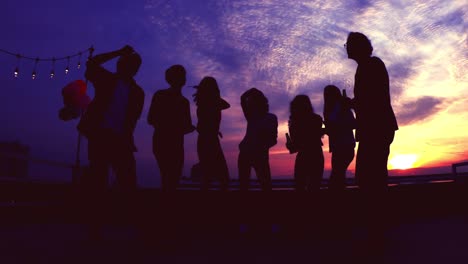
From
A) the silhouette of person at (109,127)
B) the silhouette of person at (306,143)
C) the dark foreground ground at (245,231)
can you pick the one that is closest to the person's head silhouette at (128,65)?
the silhouette of person at (109,127)

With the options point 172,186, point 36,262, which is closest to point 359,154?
point 172,186

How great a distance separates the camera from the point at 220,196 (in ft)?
13.4

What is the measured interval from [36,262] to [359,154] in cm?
273

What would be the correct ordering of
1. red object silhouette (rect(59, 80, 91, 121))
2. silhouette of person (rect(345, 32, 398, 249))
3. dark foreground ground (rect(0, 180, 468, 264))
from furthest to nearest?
1. red object silhouette (rect(59, 80, 91, 121))
2. silhouette of person (rect(345, 32, 398, 249))
3. dark foreground ground (rect(0, 180, 468, 264))

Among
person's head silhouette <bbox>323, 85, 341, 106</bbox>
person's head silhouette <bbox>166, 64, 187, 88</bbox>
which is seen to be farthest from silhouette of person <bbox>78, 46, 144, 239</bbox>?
person's head silhouette <bbox>323, 85, 341, 106</bbox>

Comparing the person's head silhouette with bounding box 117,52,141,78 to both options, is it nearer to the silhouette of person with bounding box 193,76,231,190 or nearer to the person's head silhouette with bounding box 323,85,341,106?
the silhouette of person with bounding box 193,76,231,190

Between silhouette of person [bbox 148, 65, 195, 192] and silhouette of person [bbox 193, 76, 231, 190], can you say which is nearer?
silhouette of person [bbox 148, 65, 195, 192]

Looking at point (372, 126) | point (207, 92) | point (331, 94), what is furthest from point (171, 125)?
point (331, 94)

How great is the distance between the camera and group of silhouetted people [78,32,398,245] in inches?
111

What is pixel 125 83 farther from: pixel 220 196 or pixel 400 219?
pixel 400 219

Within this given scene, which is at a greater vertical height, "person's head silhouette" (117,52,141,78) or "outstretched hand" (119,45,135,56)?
"outstretched hand" (119,45,135,56)

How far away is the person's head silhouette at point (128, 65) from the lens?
314 cm

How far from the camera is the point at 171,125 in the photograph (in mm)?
3498

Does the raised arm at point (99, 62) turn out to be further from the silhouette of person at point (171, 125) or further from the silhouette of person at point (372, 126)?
the silhouette of person at point (372, 126)
